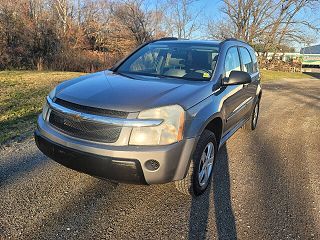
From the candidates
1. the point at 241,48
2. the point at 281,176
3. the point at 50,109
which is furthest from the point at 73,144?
the point at 241,48

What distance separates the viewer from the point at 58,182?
137 inches

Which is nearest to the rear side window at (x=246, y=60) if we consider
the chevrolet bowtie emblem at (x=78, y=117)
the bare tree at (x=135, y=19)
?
the chevrolet bowtie emblem at (x=78, y=117)

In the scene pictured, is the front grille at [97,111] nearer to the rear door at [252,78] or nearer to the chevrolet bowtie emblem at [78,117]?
the chevrolet bowtie emblem at [78,117]

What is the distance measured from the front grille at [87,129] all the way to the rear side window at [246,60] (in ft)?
9.32

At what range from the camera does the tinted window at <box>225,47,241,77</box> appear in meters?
4.02

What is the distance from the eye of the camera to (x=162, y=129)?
8.91 ft

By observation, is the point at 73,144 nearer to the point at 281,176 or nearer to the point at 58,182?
the point at 58,182

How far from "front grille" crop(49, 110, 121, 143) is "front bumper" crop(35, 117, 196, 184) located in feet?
0.17

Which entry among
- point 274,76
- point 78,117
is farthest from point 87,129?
point 274,76

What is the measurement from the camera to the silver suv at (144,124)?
269 centimetres

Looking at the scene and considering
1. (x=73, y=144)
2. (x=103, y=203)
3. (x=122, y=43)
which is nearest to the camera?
(x=73, y=144)

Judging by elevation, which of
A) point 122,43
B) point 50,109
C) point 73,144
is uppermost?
point 122,43

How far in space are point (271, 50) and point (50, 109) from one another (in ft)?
119

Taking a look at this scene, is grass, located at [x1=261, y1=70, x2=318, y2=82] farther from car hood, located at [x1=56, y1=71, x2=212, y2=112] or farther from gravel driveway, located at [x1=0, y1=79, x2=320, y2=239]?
car hood, located at [x1=56, y1=71, x2=212, y2=112]
